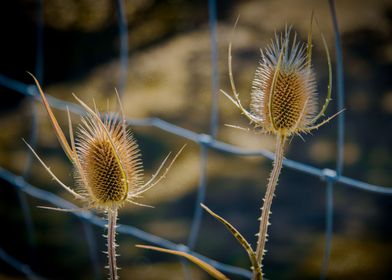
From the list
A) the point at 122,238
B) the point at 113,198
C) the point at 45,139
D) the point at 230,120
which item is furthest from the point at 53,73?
the point at 113,198

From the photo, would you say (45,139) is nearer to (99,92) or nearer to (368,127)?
(99,92)

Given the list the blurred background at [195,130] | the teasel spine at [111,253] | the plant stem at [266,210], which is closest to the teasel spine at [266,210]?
the plant stem at [266,210]

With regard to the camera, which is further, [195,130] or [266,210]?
[195,130]

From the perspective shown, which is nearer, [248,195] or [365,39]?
[248,195]

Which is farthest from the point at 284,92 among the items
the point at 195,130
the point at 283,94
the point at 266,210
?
the point at 195,130

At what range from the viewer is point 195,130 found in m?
2.71

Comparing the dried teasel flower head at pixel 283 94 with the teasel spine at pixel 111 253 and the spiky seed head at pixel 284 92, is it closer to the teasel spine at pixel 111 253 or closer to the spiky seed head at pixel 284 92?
the spiky seed head at pixel 284 92

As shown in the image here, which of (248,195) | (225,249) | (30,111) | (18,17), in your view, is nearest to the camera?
(225,249)

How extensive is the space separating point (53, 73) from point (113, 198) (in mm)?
2897

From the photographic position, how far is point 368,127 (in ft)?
8.84

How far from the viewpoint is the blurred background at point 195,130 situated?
2062mm

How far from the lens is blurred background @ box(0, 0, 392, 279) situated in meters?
2.06

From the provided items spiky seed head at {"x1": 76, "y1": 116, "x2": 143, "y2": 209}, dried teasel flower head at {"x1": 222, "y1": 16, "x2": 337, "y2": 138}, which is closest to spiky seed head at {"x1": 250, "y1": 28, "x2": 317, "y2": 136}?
dried teasel flower head at {"x1": 222, "y1": 16, "x2": 337, "y2": 138}

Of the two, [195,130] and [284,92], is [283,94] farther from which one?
[195,130]
